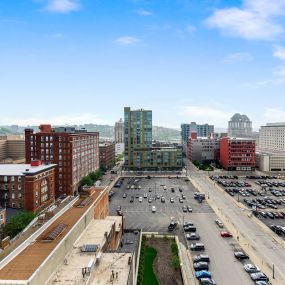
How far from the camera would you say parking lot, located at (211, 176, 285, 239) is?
90.4 meters

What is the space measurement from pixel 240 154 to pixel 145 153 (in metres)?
49.2

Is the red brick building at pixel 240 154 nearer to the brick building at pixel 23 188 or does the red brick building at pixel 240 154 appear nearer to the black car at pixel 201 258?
the brick building at pixel 23 188

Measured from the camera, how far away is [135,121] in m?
185

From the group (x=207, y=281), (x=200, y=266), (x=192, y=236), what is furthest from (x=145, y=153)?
(x=207, y=281)

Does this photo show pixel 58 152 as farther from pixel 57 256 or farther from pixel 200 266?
pixel 57 256

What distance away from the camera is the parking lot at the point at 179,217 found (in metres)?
59.4

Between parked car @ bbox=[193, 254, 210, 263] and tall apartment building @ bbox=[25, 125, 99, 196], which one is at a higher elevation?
tall apartment building @ bbox=[25, 125, 99, 196]

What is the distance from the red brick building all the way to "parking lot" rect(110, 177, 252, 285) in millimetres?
42082

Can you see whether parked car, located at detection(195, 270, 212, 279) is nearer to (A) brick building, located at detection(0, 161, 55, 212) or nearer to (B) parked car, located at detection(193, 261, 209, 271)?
(B) parked car, located at detection(193, 261, 209, 271)

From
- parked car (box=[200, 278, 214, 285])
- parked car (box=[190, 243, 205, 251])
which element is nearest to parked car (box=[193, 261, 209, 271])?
parked car (box=[200, 278, 214, 285])

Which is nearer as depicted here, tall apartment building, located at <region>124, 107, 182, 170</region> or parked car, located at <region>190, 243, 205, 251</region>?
parked car, located at <region>190, 243, 205, 251</region>

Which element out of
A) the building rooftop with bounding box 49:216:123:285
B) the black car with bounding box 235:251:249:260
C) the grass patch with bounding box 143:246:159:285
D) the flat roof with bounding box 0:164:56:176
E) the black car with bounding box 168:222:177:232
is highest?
the flat roof with bounding box 0:164:56:176

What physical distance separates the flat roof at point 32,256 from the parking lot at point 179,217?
82.2 feet

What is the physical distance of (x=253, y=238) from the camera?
74.2 meters
